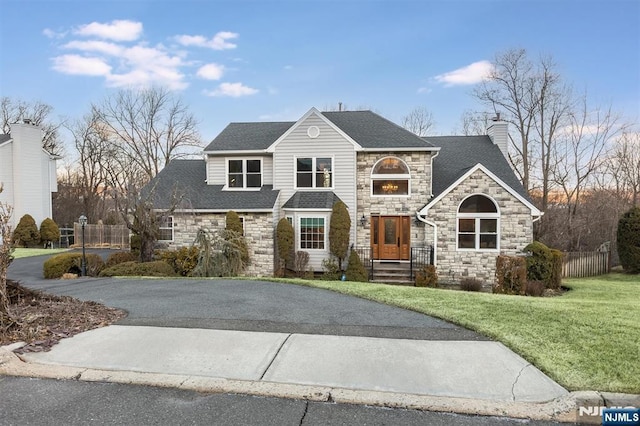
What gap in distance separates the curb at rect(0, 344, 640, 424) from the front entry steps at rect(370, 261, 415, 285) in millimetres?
11652

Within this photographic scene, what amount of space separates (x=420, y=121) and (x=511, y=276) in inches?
965

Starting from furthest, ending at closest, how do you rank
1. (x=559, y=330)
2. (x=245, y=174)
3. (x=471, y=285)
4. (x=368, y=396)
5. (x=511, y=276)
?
1. (x=245, y=174)
2. (x=471, y=285)
3. (x=511, y=276)
4. (x=559, y=330)
5. (x=368, y=396)

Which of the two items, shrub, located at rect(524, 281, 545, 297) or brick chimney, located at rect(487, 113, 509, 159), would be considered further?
brick chimney, located at rect(487, 113, 509, 159)

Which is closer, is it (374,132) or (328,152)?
(328,152)

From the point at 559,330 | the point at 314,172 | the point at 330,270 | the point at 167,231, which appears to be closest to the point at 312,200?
the point at 314,172

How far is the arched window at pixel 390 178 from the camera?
1689 centimetres

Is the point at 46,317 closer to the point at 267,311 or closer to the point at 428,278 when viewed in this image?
the point at 267,311

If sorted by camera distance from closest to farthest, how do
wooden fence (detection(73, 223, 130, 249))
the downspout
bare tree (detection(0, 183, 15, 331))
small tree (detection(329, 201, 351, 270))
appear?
bare tree (detection(0, 183, 15, 331)) < the downspout < small tree (detection(329, 201, 351, 270)) < wooden fence (detection(73, 223, 130, 249))

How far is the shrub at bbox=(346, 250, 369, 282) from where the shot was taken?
15.1 metres

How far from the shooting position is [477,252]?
1509cm

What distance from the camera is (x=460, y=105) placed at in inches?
1177

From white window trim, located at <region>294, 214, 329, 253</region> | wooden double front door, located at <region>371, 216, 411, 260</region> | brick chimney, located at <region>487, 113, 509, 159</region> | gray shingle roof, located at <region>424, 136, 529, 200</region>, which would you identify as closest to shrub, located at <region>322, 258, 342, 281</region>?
white window trim, located at <region>294, 214, 329, 253</region>

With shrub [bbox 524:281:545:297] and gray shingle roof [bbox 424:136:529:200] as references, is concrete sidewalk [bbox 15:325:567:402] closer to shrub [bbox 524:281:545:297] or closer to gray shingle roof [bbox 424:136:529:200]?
shrub [bbox 524:281:545:297]

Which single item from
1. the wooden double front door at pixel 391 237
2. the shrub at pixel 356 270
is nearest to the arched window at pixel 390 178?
the wooden double front door at pixel 391 237
